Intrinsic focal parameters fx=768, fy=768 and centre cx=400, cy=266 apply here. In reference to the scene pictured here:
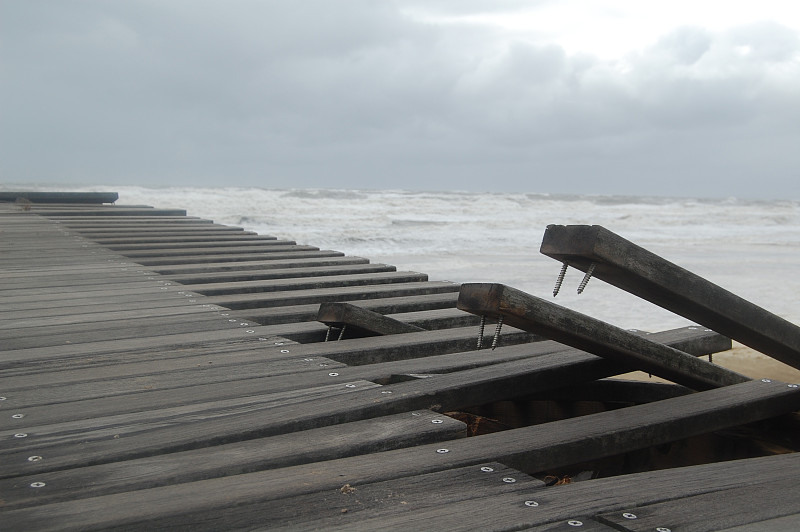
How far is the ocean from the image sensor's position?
10.1 meters

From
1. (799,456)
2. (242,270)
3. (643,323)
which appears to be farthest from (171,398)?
(643,323)

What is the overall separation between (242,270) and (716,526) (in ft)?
12.5

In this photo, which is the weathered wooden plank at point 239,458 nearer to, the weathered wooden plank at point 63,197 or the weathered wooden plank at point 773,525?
the weathered wooden plank at point 773,525

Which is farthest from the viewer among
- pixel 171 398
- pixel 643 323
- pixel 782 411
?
pixel 643 323

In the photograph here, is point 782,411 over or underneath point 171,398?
over

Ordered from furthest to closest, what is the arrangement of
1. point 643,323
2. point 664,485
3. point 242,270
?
point 643,323
point 242,270
point 664,485

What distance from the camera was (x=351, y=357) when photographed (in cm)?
258

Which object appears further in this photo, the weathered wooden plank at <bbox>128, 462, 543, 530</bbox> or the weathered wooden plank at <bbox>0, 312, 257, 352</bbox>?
the weathered wooden plank at <bbox>0, 312, 257, 352</bbox>

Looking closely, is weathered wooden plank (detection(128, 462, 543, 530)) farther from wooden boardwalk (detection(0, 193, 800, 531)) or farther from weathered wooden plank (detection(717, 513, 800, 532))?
weathered wooden plank (detection(717, 513, 800, 532))

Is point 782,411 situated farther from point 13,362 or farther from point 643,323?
point 643,323

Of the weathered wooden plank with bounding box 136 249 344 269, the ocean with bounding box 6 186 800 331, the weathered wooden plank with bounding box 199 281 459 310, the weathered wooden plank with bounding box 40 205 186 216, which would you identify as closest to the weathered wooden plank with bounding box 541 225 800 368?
the weathered wooden plank with bounding box 199 281 459 310

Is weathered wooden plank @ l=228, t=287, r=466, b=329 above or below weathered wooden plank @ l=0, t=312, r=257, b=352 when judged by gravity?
above

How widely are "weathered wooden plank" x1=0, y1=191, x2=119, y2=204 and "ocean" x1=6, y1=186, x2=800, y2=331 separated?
205 inches

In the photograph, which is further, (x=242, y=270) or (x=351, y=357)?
(x=242, y=270)
